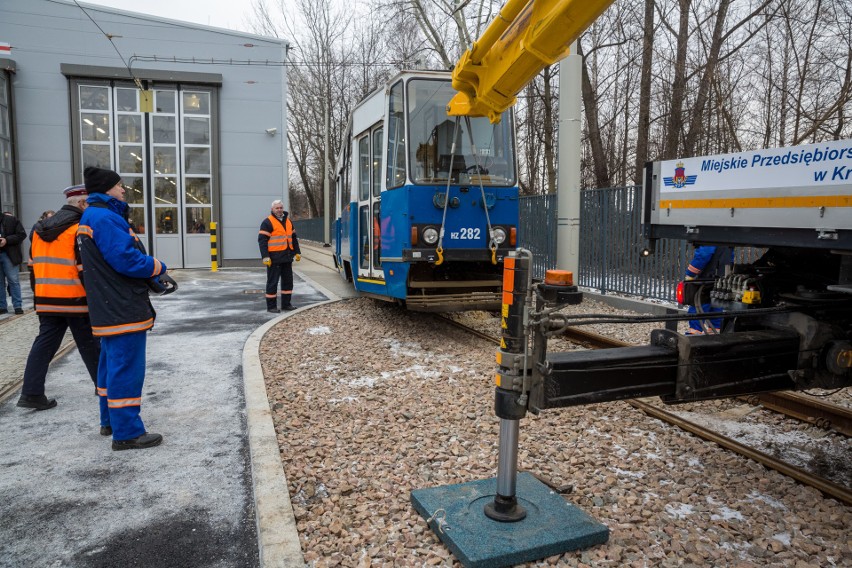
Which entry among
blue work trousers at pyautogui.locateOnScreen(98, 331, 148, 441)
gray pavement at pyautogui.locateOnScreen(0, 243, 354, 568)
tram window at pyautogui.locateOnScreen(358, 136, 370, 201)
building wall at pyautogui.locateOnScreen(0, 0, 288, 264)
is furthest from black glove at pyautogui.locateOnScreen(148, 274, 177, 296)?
building wall at pyautogui.locateOnScreen(0, 0, 288, 264)

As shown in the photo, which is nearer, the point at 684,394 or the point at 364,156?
the point at 684,394

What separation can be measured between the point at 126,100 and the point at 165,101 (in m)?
1.07

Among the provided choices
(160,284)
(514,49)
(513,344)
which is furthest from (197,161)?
(513,344)

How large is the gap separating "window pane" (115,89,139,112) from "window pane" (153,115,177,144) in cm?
69

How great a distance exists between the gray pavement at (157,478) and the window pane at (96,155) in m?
12.5

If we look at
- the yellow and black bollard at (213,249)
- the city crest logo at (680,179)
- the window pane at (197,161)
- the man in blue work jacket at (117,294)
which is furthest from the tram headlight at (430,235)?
the window pane at (197,161)

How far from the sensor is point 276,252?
34.1 ft

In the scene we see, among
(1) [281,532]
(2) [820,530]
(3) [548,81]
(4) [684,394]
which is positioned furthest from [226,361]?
(3) [548,81]

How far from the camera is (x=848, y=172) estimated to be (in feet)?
8.93

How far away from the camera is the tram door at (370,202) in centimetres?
887

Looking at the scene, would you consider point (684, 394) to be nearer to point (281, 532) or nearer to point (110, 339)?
point (281, 532)

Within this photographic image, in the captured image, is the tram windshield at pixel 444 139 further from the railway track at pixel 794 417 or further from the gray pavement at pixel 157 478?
the railway track at pixel 794 417

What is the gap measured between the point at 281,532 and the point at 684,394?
2.19 m

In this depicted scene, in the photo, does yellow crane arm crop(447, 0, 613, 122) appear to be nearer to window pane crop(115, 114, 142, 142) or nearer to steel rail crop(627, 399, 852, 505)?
steel rail crop(627, 399, 852, 505)
